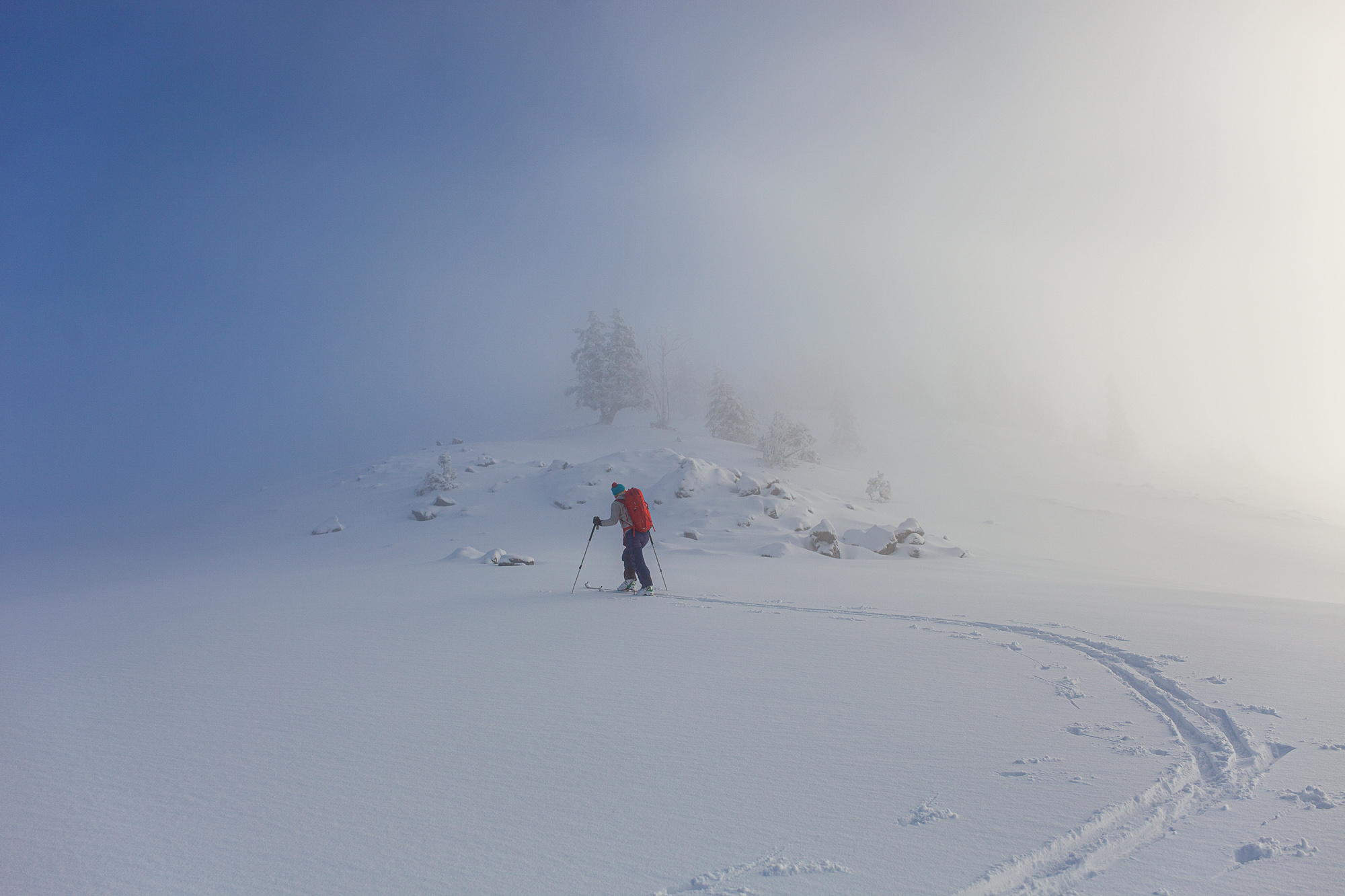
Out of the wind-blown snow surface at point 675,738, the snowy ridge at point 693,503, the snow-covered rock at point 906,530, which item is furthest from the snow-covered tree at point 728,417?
the wind-blown snow surface at point 675,738

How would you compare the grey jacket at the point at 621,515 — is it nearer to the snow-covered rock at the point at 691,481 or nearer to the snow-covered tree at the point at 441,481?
the snow-covered rock at the point at 691,481

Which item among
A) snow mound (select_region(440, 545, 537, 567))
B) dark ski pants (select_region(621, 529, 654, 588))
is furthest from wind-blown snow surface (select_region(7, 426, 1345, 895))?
snow mound (select_region(440, 545, 537, 567))

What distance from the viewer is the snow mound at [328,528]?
2111cm

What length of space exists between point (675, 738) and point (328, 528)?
20.7 metres

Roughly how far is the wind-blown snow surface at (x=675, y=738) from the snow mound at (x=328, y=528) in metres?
7.94

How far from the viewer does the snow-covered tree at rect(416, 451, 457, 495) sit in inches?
932

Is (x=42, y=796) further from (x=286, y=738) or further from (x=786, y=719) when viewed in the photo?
(x=786, y=719)

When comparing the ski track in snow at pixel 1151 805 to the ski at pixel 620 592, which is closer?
the ski track in snow at pixel 1151 805

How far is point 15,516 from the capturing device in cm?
3322

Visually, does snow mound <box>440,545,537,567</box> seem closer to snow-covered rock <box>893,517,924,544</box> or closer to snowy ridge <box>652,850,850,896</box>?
snow-covered rock <box>893,517,924,544</box>

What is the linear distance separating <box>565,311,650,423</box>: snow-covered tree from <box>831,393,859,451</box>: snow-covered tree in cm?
1697

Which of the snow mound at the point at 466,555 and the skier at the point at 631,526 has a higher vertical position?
the skier at the point at 631,526

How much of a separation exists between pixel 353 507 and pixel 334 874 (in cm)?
2361

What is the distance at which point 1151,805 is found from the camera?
3.39 meters
